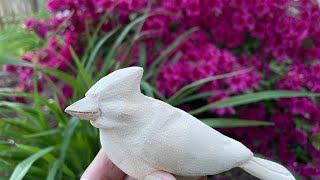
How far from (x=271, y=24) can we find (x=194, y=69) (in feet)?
0.90

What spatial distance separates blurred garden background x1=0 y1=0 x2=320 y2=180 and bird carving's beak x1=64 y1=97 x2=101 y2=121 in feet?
1.74

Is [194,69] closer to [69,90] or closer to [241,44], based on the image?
[241,44]

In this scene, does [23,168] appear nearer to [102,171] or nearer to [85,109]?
[102,171]

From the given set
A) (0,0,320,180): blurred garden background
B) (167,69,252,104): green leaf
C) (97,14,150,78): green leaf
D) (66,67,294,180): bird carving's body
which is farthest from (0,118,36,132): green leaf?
(66,67,294,180): bird carving's body

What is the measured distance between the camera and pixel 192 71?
49.1 inches

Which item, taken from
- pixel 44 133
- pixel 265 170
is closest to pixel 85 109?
pixel 265 170

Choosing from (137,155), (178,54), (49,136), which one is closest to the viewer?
(137,155)

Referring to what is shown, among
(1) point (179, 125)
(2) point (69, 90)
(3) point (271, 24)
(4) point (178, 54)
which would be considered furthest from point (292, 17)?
(1) point (179, 125)

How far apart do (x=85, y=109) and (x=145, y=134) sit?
8 cm

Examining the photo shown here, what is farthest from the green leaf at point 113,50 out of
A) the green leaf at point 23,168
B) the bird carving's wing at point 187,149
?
the bird carving's wing at point 187,149

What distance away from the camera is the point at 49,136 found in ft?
3.97

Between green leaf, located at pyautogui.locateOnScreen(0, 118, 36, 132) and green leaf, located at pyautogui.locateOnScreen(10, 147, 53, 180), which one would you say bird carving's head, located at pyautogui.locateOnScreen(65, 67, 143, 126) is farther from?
green leaf, located at pyautogui.locateOnScreen(0, 118, 36, 132)

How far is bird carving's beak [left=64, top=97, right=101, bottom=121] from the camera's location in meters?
0.59

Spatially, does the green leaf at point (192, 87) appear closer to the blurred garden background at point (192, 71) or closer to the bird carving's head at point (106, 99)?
the blurred garden background at point (192, 71)
